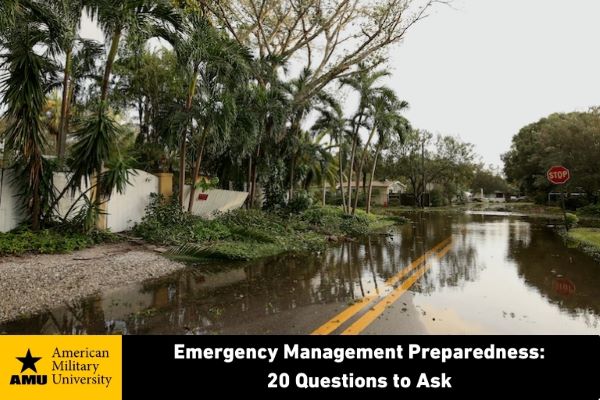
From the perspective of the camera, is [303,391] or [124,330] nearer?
[303,391]

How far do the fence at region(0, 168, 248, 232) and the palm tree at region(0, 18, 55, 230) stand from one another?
31 centimetres

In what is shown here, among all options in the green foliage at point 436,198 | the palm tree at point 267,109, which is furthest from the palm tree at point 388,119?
the green foliage at point 436,198

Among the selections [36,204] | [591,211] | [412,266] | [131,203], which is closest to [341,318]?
[412,266]

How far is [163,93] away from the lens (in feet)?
61.3

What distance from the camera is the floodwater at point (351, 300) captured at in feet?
15.1

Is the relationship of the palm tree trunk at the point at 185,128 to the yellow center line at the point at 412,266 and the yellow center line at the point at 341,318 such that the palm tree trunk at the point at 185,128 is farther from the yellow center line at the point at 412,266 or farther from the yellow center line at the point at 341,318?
the yellow center line at the point at 341,318

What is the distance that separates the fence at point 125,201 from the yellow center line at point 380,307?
687cm

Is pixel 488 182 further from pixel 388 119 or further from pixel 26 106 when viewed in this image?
pixel 26 106

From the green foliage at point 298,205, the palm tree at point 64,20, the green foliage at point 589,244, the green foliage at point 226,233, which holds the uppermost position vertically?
the palm tree at point 64,20

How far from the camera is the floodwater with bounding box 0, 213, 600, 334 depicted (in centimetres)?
461

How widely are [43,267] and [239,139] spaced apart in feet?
25.3

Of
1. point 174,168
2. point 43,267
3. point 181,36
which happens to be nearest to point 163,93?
point 174,168

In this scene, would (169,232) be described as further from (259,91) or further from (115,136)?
(259,91)

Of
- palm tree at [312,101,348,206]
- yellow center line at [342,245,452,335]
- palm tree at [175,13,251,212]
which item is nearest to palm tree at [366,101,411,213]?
palm tree at [312,101,348,206]
